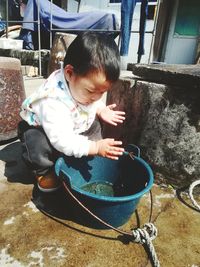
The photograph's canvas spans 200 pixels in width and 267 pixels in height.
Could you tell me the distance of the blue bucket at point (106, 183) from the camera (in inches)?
57.5

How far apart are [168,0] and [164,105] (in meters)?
8.05

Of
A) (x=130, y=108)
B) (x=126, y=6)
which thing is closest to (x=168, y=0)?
(x=126, y=6)

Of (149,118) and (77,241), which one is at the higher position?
(149,118)

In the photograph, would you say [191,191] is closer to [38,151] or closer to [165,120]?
[165,120]

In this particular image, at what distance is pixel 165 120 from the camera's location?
1965mm

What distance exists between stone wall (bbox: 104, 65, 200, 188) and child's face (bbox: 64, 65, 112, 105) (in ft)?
1.57

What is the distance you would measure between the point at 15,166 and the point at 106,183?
0.78 metres

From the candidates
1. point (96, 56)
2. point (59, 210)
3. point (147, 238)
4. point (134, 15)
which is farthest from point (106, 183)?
point (134, 15)

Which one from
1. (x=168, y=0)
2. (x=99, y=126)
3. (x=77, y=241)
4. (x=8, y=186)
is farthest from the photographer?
(x=168, y=0)

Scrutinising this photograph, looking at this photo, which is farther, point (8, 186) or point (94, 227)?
point (8, 186)

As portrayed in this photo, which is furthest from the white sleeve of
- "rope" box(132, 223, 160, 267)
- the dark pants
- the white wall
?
the white wall

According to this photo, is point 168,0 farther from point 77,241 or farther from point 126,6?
point 77,241

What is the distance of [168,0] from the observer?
28.3 ft

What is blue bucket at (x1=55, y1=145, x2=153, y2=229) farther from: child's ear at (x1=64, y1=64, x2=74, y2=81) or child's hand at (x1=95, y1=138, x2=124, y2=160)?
child's ear at (x1=64, y1=64, x2=74, y2=81)
